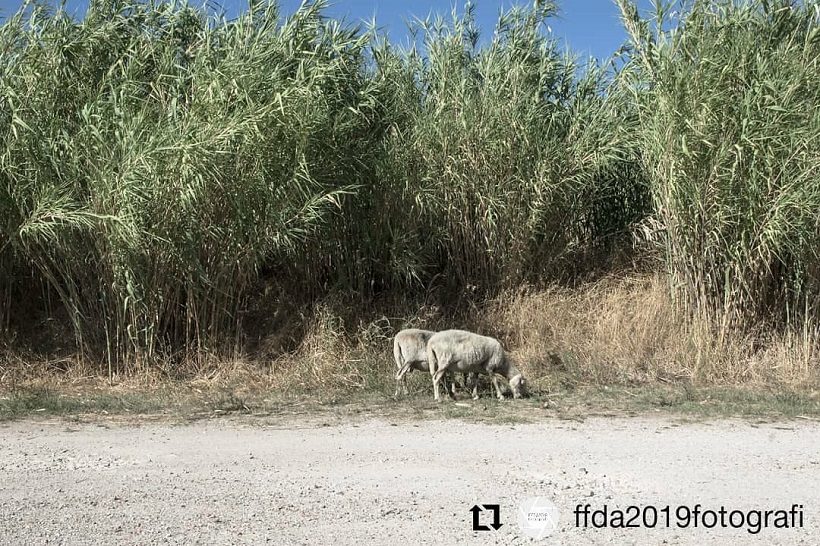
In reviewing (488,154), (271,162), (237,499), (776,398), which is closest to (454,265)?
(488,154)

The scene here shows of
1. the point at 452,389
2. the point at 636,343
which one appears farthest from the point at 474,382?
the point at 636,343

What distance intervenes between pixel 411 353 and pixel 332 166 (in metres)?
2.93

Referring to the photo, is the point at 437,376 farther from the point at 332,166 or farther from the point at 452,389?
the point at 332,166

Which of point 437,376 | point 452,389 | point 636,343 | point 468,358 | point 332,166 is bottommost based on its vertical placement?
point 452,389

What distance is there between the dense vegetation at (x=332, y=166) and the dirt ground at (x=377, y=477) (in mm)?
2618

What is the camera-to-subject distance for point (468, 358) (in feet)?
25.2

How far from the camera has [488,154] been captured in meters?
10.8

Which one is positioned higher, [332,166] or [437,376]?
[332,166]

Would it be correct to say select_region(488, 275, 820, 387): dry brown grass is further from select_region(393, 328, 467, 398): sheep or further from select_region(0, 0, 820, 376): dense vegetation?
select_region(393, 328, 467, 398): sheep

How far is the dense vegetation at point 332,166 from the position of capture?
868cm

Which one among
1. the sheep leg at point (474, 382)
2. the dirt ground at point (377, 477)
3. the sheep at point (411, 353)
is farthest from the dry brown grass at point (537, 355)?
the dirt ground at point (377, 477)

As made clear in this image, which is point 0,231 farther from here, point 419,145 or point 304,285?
point 419,145

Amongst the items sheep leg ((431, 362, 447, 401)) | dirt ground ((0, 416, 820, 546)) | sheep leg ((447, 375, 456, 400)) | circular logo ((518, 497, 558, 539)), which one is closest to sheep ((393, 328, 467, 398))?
sheep leg ((447, 375, 456, 400))

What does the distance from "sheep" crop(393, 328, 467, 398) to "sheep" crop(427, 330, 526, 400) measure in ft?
0.46
